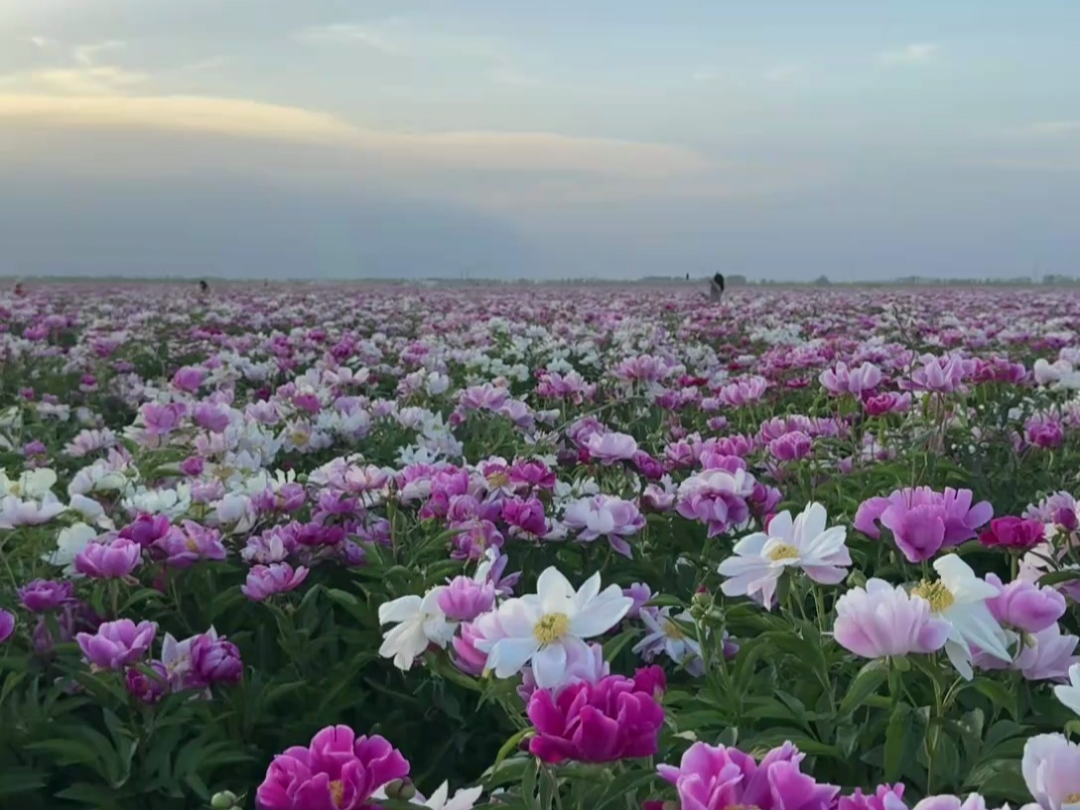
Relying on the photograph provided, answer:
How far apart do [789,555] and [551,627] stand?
488mm

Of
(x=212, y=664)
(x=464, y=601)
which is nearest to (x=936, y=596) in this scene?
(x=464, y=601)

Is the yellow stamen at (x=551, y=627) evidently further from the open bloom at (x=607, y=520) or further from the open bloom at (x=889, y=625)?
the open bloom at (x=607, y=520)

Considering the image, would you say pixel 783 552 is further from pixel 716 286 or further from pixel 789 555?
pixel 716 286

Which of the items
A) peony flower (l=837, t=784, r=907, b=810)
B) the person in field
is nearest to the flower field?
peony flower (l=837, t=784, r=907, b=810)

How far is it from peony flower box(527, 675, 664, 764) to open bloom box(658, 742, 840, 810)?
0.39ft

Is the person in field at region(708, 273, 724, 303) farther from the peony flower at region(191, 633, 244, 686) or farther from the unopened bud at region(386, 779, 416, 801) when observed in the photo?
the unopened bud at region(386, 779, 416, 801)

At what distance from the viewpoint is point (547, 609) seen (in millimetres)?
1418

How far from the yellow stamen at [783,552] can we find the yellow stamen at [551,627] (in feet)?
1.46

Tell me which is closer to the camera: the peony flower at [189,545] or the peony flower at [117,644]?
the peony flower at [117,644]

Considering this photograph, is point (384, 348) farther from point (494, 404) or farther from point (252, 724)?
point (252, 724)

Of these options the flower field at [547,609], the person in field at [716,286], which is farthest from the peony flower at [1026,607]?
the person in field at [716,286]

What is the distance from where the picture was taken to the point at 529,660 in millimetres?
1391

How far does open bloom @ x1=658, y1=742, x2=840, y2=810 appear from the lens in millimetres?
933

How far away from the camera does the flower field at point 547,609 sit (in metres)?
1.26
